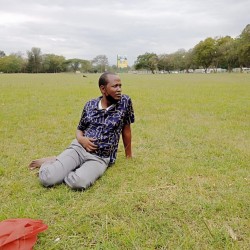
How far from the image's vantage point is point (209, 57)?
67.9 m

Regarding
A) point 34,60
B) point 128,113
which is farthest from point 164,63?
point 128,113

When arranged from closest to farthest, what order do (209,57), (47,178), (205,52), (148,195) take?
(148,195) → (47,178) → (205,52) → (209,57)

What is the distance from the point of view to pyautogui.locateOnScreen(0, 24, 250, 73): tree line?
55.0 metres

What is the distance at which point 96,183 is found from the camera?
3.30m

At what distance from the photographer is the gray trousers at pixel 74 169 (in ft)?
10.2

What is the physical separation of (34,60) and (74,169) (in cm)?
8909

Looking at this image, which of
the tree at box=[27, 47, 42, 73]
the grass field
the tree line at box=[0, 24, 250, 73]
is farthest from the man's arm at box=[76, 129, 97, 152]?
the tree at box=[27, 47, 42, 73]

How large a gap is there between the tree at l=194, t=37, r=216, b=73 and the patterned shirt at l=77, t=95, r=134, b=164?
222 feet

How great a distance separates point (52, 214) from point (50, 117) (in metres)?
5.05

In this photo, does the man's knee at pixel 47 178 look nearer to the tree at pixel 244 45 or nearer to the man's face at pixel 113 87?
the man's face at pixel 113 87

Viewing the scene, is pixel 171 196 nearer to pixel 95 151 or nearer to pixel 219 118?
pixel 95 151

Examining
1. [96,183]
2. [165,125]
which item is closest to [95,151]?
[96,183]

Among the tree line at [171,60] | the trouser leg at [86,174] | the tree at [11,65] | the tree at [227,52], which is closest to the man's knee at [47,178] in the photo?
the trouser leg at [86,174]

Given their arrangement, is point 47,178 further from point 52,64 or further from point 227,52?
point 52,64
